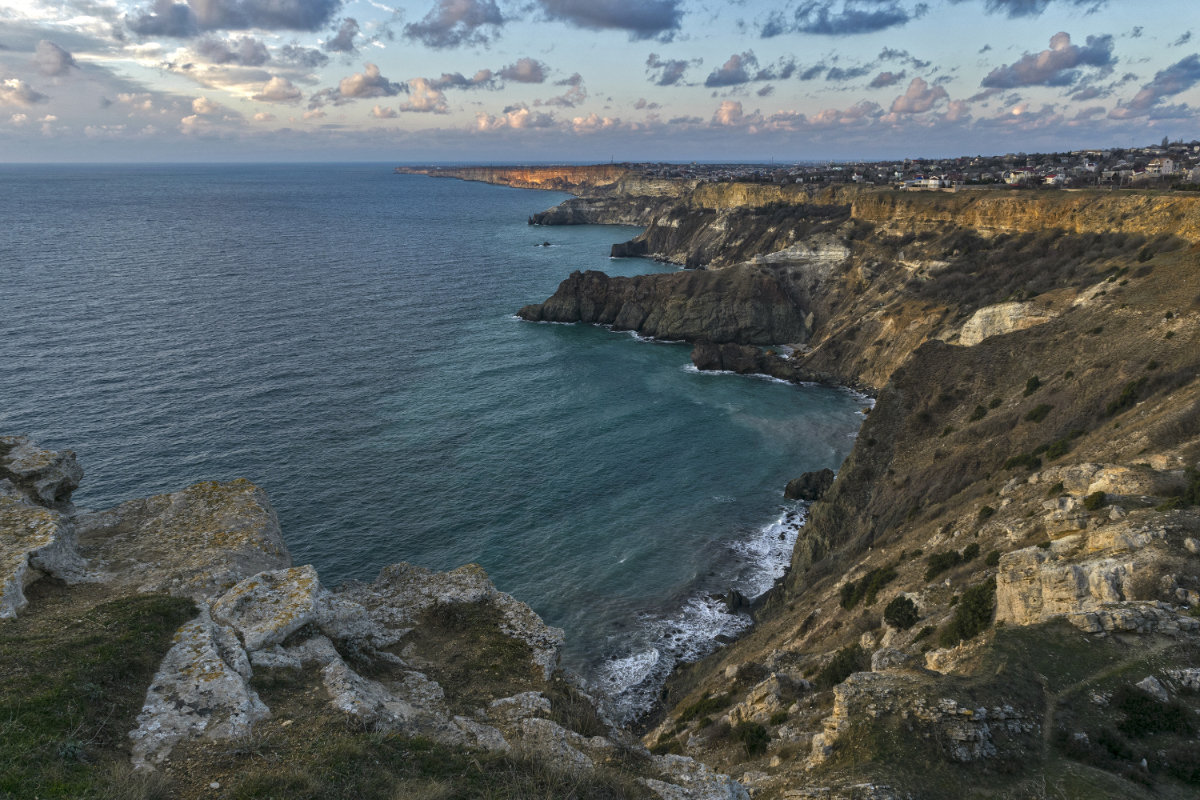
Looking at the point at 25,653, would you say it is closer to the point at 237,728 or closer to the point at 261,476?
the point at 237,728

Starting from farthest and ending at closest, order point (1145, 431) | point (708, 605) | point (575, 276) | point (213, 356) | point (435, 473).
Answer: point (575, 276) < point (213, 356) < point (435, 473) < point (708, 605) < point (1145, 431)

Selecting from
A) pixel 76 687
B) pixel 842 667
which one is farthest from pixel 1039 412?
pixel 76 687

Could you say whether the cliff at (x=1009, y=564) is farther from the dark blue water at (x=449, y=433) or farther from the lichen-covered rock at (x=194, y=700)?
the lichen-covered rock at (x=194, y=700)

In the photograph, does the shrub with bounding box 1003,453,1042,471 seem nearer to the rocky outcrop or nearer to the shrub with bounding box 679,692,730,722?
the shrub with bounding box 679,692,730,722

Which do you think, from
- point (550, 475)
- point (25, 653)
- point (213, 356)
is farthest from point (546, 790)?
point (213, 356)

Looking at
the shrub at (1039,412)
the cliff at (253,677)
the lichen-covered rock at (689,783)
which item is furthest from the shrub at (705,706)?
the shrub at (1039,412)

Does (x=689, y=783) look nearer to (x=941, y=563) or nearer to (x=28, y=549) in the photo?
(x=28, y=549)
